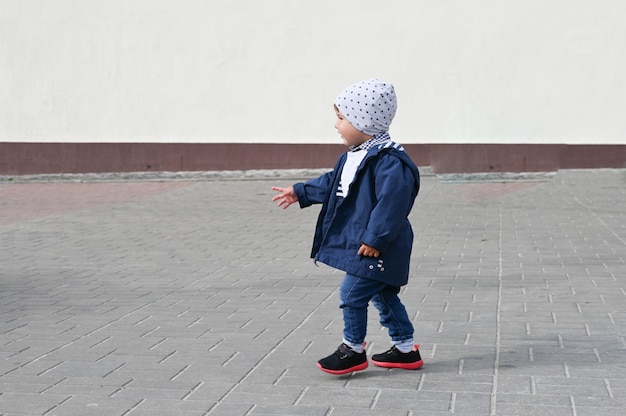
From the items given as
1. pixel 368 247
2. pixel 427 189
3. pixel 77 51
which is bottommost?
pixel 427 189

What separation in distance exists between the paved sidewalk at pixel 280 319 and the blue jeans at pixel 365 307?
0.60 ft

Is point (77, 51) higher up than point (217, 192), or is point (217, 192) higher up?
point (77, 51)

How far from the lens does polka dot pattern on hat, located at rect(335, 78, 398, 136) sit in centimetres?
471

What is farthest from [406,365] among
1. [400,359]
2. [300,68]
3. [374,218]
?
[300,68]

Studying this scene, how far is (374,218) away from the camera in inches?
181

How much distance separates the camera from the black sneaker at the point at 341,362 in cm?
473

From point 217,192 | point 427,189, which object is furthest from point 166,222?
point 427,189

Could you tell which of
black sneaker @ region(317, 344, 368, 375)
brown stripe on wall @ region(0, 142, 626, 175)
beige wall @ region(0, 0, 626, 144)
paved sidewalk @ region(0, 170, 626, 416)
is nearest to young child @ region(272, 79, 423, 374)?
black sneaker @ region(317, 344, 368, 375)

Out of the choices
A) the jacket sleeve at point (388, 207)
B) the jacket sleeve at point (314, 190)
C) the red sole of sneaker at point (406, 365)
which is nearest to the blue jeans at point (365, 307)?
the red sole of sneaker at point (406, 365)

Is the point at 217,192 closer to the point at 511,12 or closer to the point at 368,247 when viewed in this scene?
the point at 511,12

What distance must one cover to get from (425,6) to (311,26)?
Answer: 1.96m

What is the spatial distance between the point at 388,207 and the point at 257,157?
538 inches

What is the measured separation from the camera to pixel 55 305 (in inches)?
263

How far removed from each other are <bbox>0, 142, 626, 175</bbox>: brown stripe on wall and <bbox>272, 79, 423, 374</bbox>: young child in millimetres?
13020
